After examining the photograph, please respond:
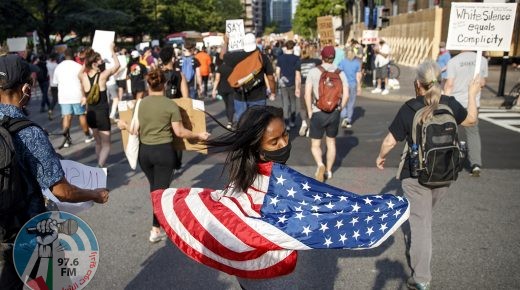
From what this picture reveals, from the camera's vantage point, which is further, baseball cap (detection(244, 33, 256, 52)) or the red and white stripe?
baseball cap (detection(244, 33, 256, 52))

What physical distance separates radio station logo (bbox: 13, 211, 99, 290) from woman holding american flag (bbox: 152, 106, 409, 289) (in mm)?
410

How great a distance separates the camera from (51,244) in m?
2.20

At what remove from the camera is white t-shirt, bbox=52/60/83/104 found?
26.7 ft

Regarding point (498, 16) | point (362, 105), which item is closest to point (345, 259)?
point (498, 16)

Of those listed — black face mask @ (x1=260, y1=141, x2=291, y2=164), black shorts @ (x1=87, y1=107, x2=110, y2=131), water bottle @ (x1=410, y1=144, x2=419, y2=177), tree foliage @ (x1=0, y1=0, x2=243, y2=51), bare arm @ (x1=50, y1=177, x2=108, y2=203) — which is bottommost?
black shorts @ (x1=87, y1=107, x2=110, y2=131)

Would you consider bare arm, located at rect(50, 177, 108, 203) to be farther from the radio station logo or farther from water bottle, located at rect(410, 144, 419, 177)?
water bottle, located at rect(410, 144, 419, 177)

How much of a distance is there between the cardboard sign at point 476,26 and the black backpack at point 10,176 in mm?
5873

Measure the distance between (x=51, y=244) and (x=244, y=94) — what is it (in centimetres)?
620

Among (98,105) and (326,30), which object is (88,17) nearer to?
(326,30)

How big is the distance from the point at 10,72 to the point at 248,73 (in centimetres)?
574

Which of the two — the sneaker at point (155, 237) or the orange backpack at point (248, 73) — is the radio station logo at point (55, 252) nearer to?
the sneaker at point (155, 237)

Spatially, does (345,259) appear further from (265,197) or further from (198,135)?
(265,197)

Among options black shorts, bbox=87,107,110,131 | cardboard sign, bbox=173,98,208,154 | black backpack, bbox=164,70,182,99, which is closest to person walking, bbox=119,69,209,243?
cardboard sign, bbox=173,98,208,154

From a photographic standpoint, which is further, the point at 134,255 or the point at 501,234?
the point at 501,234
